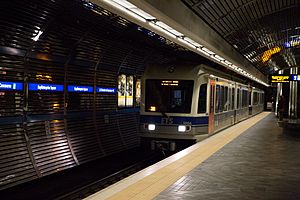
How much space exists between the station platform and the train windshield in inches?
51.2

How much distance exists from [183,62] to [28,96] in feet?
15.7

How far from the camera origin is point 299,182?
6809 millimetres

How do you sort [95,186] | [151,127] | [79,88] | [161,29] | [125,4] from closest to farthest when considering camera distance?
[125,4] → [161,29] → [95,186] → [151,127] → [79,88]

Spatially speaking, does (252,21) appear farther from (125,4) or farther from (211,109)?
(125,4)

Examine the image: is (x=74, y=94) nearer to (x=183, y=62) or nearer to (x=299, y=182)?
(x=183, y=62)

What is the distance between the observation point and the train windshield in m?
11.7

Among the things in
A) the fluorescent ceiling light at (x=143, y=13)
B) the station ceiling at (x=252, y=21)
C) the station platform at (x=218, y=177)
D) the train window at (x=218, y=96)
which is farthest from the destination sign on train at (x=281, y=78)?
the fluorescent ceiling light at (x=143, y=13)

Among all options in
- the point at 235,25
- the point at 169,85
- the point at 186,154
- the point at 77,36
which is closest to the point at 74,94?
the point at 77,36

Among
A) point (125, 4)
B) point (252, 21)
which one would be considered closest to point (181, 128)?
point (252, 21)

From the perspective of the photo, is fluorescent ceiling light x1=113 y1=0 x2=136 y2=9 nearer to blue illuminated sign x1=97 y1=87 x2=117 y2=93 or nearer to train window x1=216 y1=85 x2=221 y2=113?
blue illuminated sign x1=97 y1=87 x2=117 y2=93

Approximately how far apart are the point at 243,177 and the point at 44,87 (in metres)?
5.43

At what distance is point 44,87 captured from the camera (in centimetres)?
1002

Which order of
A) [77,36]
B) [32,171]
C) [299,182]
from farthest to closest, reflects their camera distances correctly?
[77,36] < [32,171] < [299,182]

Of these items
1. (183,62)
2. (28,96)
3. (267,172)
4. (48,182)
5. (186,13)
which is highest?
(186,13)
